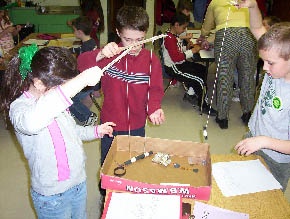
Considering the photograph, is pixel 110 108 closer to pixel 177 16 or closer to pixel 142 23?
pixel 142 23

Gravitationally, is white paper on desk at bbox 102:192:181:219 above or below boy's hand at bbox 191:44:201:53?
below

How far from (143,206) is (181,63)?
2.80 meters

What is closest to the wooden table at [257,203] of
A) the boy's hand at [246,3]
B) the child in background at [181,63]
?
the boy's hand at [246,3]

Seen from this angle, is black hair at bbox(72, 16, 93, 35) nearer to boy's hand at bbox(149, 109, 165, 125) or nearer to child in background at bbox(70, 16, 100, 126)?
child in background at bbox(70, 16, 100, 126)

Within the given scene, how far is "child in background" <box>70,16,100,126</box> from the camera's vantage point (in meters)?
3.19

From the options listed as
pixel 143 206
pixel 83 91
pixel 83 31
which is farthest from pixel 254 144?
pixel 83 31

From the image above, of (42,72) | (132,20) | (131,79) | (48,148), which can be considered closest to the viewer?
(42,72)

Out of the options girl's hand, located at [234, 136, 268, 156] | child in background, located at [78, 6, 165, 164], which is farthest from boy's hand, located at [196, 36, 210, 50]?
girl's hand, located at [234, 136, 268, 156]

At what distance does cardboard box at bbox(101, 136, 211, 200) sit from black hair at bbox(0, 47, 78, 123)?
0.41 meters

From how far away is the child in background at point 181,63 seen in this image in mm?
3545

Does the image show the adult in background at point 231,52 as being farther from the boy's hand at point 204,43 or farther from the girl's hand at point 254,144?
the girl's hand at point 254,144

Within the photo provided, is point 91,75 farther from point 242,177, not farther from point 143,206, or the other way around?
point 242,177

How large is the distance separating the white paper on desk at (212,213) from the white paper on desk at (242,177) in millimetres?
109

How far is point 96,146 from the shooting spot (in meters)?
2.96
